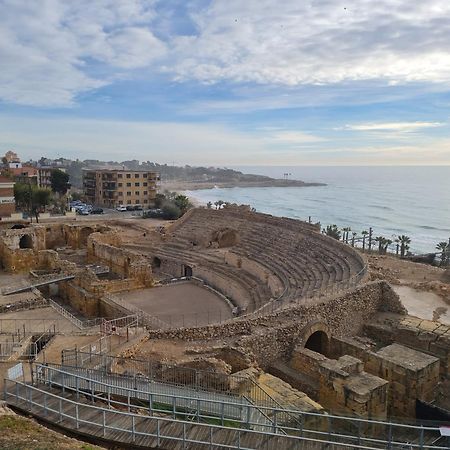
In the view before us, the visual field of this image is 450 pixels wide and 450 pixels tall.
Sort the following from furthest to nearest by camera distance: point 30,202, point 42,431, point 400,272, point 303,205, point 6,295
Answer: point 303,205 → point 30,202 → point 400,272 → point 6,295 → point 42,431

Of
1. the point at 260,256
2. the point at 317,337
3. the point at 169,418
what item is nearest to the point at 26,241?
the point at 260,256

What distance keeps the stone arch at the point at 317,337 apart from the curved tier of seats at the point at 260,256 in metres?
3.35

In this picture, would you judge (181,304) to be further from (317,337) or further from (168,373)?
(168,373)

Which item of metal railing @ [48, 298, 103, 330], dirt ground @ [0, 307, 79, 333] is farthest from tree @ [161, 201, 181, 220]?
dirt ground @ [0, 307, 79, 333]

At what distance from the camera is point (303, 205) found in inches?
5012

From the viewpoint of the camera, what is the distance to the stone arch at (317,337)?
1819 cm

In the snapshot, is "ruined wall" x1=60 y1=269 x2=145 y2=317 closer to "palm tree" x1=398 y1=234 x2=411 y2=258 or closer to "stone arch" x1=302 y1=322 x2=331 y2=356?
"stone arch" x1=302 y1=322 x2=331 y2=356

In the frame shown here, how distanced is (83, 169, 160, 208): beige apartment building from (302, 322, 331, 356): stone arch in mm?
61691

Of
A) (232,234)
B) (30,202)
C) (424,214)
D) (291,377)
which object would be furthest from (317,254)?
(424,214)

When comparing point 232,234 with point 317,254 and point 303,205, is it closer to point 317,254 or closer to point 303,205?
point 317,254

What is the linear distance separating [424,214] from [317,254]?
79156 millimetres

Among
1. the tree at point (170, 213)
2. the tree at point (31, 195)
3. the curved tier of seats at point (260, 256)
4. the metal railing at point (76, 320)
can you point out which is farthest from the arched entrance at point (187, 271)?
the tree at point (31, 195)

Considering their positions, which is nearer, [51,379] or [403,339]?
[51,379]

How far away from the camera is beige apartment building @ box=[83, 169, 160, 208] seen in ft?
254
